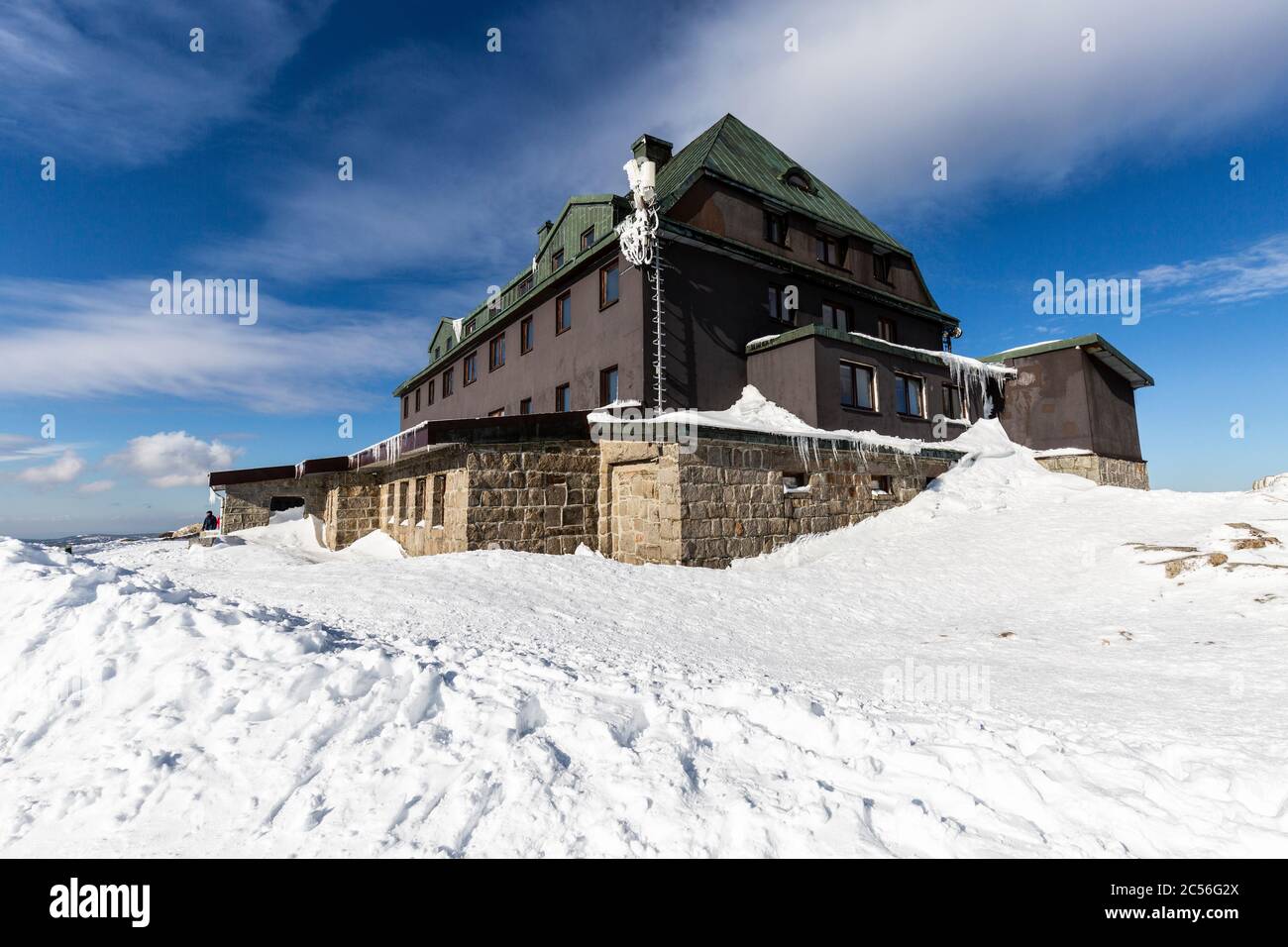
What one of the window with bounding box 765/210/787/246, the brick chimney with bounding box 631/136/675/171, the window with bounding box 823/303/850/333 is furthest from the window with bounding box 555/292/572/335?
the window with bounding box 823/303/850/333

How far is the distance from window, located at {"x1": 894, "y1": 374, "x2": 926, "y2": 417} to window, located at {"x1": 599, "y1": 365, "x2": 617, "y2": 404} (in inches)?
329

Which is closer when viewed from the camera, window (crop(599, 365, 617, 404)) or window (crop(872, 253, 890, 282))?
window (crop(599, 365, 617, 404))

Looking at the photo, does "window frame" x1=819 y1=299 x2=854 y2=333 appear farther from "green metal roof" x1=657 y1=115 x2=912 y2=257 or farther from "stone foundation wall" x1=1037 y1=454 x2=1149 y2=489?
"stone foundation wall" x1=1037 y1=454 x2=1149 y2=489

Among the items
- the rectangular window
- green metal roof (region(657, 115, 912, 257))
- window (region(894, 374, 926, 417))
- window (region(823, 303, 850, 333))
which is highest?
green metal roof (region(657, 115, 912, 257))

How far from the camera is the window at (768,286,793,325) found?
17.3 m

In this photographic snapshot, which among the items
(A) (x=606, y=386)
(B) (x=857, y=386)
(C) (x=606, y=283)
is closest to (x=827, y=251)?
(B) (x=857, y=386)

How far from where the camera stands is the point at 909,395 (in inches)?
691

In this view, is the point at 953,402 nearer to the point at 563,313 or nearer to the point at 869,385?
the point at 869,385

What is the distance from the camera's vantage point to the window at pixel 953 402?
19.0 metres

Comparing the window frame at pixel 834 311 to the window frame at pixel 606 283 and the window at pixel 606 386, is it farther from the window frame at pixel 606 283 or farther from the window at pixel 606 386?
the window at pixel 606 386

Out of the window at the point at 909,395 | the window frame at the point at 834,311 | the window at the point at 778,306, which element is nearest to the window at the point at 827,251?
the window frame at the point at 834,311
